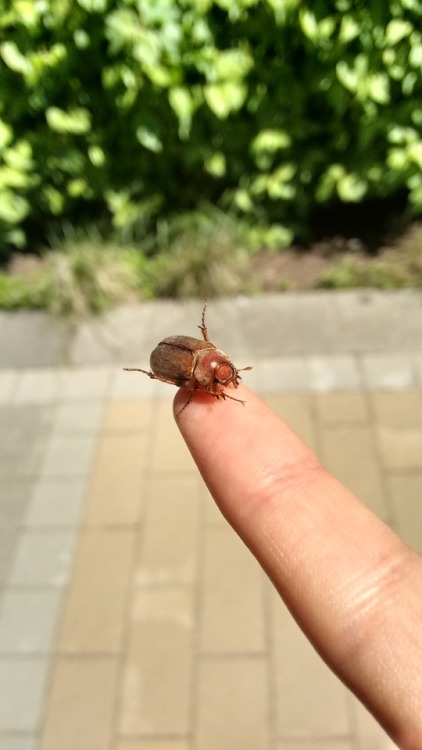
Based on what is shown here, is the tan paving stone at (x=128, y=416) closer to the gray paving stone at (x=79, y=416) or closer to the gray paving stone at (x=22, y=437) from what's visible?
the gray paving stone at (x=79, y=416)

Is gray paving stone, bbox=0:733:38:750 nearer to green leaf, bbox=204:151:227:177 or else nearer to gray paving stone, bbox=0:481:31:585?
gray paving stone, bbox=0:481:31:585

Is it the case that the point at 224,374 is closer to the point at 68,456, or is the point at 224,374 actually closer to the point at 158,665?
the point at 158,665

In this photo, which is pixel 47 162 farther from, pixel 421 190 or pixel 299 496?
pixel 299 496

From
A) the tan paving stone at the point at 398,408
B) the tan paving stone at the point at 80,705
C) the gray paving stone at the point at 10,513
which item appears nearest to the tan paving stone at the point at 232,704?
the tan paving stone at the point at 80,705

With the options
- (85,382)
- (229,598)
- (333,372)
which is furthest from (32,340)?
(229,598)

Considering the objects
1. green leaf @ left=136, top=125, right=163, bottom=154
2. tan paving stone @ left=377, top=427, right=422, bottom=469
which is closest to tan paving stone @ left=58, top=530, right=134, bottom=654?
tan paving stone @ left=377, top=427, right=422, bottom=469

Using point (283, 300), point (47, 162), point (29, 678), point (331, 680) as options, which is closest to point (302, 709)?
point (331, 680)
